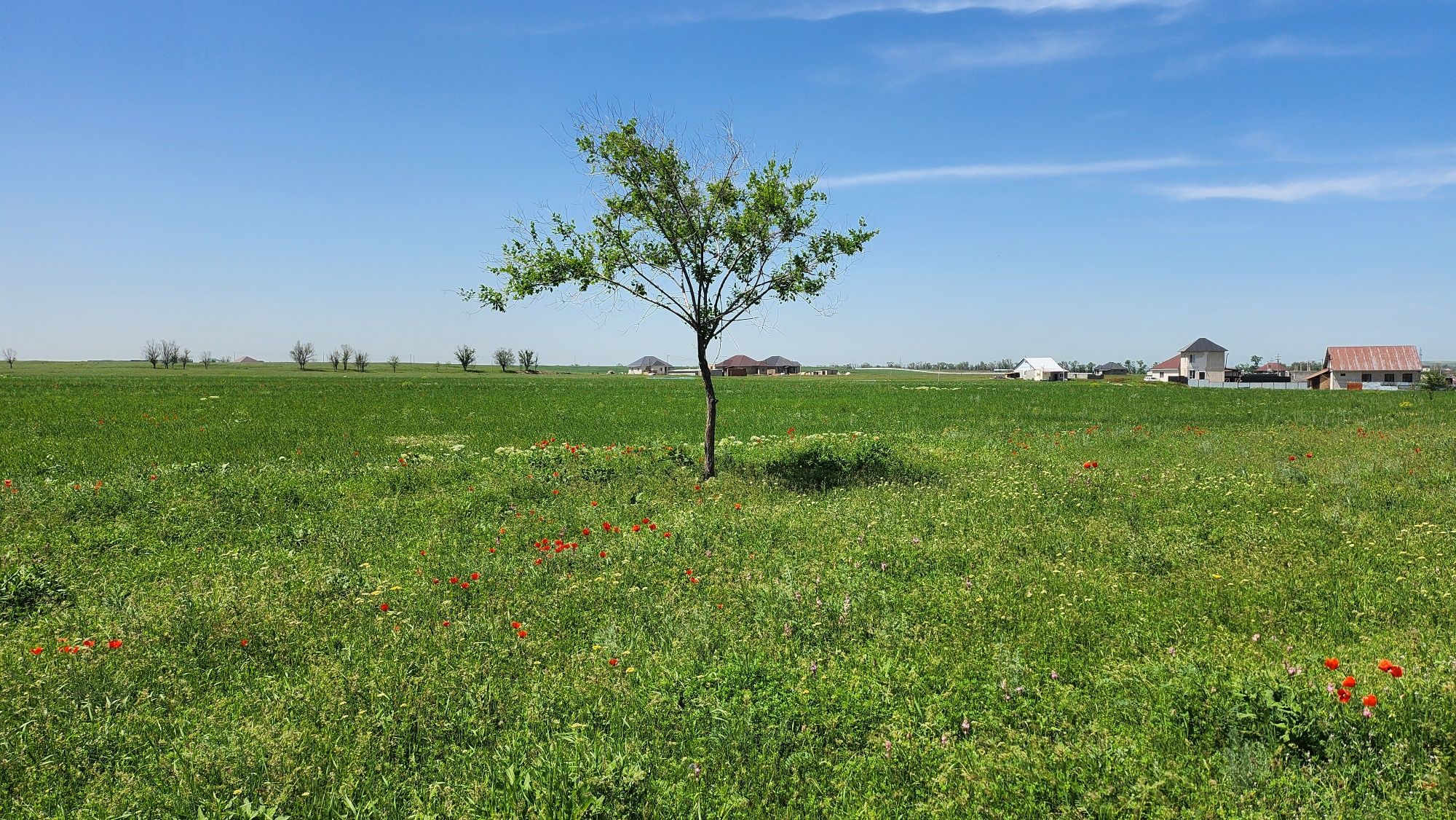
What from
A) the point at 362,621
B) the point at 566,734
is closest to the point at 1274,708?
the point at 566,734

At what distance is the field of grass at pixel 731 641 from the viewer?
4258 mm

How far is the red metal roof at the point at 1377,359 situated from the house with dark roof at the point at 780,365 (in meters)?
101

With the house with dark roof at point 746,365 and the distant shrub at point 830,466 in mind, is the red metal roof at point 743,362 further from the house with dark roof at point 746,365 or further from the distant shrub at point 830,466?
the distant shrub at point 830,466

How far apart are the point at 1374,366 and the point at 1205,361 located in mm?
21888

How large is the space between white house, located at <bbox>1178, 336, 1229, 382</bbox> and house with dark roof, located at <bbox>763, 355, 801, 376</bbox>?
81712mm

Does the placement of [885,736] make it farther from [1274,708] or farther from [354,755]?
[354,755]

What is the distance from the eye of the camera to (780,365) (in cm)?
17362

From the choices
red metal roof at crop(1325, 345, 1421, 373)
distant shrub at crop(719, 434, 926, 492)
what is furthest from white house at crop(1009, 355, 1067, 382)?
distant shrub at crop(719, 434, 926, 492)

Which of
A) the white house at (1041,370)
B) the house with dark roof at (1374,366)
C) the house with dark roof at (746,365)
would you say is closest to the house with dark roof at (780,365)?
the house with dark roof at (746,365)

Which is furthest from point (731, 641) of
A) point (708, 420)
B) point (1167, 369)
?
point (1167, 369)

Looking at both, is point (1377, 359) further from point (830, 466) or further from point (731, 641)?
point (731, 641)

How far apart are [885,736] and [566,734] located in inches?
87.6

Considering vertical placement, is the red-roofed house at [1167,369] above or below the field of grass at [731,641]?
above

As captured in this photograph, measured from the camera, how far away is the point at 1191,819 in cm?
382
